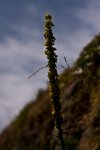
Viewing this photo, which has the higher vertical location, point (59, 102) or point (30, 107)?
point (30, 107)

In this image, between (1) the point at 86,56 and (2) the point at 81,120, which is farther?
(1) the point at 86,56

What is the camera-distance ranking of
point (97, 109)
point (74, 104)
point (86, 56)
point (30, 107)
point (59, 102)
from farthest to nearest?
1. point (30, 107)
2. point (86, 56)
3. point (74, 104)
4. point (97, 109)
5. point (59, 102)

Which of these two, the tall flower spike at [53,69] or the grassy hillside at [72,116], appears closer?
the tall flower spike at [53,69]

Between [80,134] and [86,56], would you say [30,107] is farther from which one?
[80,134]

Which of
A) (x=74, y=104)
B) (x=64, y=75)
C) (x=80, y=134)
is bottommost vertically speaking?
(x=80, y=134)

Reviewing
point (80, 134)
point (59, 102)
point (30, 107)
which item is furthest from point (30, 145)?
point (59, 102)

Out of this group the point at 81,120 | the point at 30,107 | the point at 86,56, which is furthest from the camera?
the point at 30,107

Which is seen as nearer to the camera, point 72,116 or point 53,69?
point 53,69

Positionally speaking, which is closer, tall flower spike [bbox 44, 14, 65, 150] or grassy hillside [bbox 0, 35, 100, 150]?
tall flower spike [bbox 44, 14, 65, 150]
